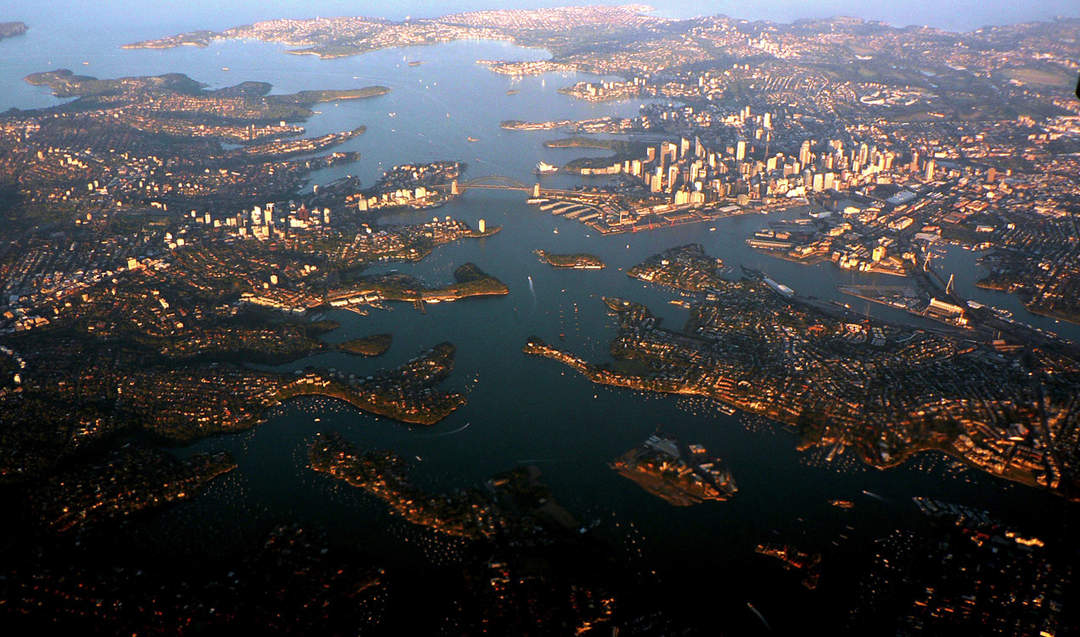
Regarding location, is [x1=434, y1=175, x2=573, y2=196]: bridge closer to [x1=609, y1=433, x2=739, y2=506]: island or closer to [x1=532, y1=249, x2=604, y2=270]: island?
[x1=532, y1=249, x2=604, y2=270]: island

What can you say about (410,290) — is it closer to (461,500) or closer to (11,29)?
→ (461,500)

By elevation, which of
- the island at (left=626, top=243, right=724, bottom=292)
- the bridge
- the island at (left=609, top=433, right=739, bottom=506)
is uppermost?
the bridge

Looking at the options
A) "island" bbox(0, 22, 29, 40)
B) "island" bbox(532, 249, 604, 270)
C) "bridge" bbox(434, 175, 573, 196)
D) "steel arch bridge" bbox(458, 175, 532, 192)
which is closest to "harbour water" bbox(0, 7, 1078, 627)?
"island" bbox(532, 249, 604, 270)

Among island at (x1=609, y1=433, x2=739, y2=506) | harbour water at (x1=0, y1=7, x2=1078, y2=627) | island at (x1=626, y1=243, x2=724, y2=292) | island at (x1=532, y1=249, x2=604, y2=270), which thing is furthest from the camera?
island at (x1=532, y1=249, x2=604, y2=270)

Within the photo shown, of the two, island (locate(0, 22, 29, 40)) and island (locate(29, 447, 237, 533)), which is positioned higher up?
island (locate(0, 22, 29, 40))

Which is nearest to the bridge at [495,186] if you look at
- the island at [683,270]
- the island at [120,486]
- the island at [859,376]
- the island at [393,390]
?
the island at [683,270]

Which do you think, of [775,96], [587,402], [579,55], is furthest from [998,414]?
[579,55]
